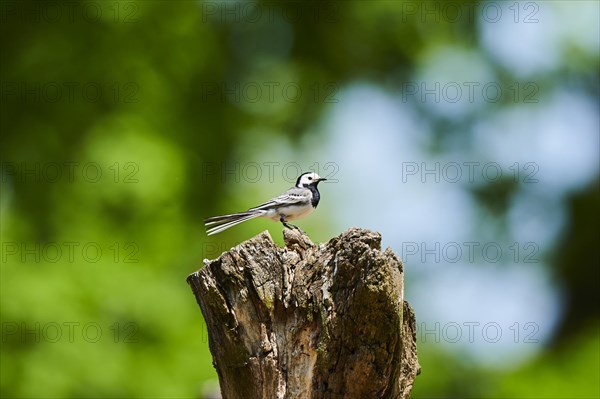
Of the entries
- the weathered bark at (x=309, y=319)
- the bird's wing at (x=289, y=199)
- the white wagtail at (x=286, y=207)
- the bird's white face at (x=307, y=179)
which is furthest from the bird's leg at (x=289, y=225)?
the bird's white face at (x=307, y=179)

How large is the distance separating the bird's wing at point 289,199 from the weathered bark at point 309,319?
12.4 feet

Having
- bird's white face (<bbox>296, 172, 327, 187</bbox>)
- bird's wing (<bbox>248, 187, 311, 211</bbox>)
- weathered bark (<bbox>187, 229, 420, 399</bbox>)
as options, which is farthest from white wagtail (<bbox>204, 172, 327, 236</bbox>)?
weathered bark (<bbox>187, 229, 420, 399</bbox>)

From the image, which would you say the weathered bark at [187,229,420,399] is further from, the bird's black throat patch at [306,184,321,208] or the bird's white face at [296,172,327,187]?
the bird's white face at [296,172,327,187]

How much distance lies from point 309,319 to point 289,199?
425 centimetres

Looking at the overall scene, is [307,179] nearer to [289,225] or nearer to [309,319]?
[289,225]

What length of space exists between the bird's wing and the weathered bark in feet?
12.4

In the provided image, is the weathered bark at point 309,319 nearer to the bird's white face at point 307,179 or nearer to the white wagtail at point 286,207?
the white wagtail at point 286,207

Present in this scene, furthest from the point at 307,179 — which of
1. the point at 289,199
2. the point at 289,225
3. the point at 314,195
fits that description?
the point at 289,225

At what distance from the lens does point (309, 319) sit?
5941mm

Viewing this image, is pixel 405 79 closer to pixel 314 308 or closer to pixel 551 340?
pixel 551 340

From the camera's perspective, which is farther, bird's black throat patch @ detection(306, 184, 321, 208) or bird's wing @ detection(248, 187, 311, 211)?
bird's black throat patch @ detection(306, 184, 321, 208)

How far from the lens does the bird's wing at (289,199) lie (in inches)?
389

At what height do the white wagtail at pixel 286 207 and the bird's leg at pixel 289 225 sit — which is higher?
the white wagtail at pixel 286 207

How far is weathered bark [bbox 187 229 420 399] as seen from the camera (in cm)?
579
